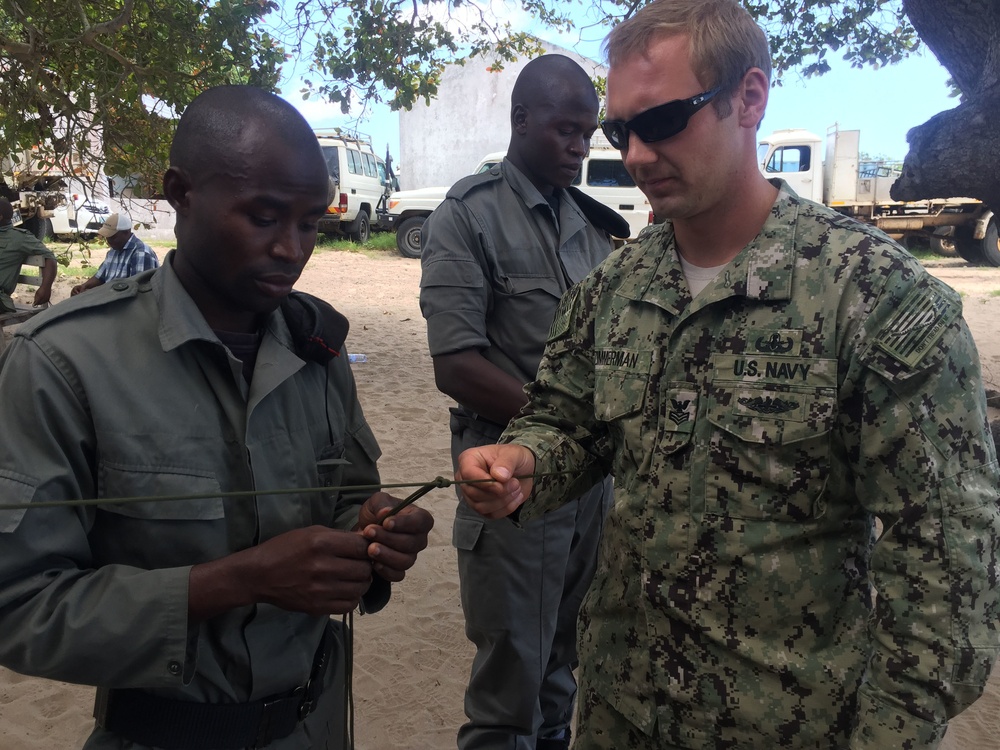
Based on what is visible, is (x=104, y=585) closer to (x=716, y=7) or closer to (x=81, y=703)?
(x=716, y=7)

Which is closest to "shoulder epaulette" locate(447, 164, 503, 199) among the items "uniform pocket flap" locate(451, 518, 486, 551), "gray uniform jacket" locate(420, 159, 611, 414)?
"gray uniform jacket" locate(420, 159, 611, 414)

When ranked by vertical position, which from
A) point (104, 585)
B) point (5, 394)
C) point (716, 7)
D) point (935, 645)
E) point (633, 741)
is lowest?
point (633, 741)

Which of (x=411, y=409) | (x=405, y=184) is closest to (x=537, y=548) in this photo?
(x=411, y=409)

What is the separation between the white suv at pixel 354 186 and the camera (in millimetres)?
19531

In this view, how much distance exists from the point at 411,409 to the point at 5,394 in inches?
261

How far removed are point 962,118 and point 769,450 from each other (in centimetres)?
487

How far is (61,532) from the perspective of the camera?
4.33 ft

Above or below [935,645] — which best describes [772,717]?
below

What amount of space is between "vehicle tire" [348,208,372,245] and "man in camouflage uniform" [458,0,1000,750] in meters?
19.8

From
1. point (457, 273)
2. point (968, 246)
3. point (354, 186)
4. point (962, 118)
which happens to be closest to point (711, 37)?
point (457, 273)

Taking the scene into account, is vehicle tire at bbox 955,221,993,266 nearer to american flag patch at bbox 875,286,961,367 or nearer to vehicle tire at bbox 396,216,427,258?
vehicle tire at bbox 396,216,427,258

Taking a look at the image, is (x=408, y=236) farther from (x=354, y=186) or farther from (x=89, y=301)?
(x=89, y=301)

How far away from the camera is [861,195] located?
Answer: 18.3 metres

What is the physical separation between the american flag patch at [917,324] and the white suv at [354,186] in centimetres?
1859
